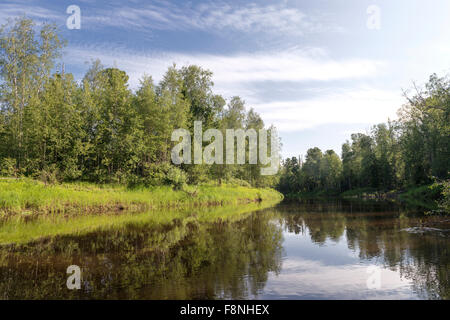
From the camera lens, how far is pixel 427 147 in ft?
164

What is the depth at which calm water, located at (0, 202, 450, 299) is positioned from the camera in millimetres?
6586

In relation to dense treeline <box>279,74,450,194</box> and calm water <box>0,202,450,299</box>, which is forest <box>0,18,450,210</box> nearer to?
dense treeline <box>279,74,450,194</box>

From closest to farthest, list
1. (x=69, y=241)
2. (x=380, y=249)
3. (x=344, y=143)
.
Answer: (x=380, y=249)
(x=69, y=241)
(x=344, y=143)

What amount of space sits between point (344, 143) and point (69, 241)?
100 meters

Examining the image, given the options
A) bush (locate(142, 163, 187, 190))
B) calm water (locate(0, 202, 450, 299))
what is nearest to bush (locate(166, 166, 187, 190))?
bush (locate(142, 163, 187, 190))

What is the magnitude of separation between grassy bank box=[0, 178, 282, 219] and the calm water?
979cm

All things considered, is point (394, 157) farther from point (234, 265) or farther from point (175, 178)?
point (234, 265)

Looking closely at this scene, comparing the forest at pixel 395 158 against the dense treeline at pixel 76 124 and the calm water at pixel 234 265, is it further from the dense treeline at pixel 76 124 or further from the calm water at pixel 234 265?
the dense treeline at pixel 76 124

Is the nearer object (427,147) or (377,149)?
(427,147)

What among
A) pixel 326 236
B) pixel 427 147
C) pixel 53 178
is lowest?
pixel 326 236

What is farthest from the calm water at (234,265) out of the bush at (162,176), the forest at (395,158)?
the bush at (162,176)

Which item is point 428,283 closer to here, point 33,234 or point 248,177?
point 33,234

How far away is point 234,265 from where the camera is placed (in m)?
8.83
